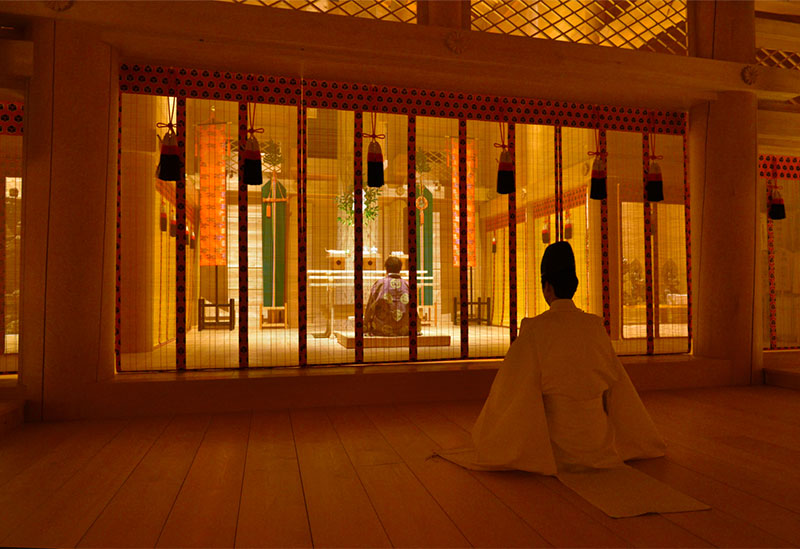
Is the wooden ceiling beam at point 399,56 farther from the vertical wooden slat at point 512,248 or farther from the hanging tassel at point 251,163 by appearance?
the hanging tassel at point 251,163

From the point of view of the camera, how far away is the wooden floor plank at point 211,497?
1736 mm

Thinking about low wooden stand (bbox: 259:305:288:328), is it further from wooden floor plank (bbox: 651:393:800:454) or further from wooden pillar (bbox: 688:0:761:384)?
wooden pillar (bbox: 688:0:761:384)

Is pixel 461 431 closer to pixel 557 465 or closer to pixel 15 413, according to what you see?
pixel 557 465

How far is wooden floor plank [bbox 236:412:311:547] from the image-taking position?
1733 millimetres

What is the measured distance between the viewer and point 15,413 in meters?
3.14

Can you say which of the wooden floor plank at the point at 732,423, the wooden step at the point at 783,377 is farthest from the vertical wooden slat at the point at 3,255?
the wooden step at the point at 783,377

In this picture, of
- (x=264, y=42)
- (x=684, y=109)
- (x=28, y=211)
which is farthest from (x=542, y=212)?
(x=28, y=211)

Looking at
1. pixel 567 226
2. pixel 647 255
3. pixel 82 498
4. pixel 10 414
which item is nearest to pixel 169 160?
pixel 10 414

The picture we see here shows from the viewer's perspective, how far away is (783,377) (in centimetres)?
447

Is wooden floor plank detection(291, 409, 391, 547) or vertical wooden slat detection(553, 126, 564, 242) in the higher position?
vertical wooden slat detection(553, 126, 564, 242)

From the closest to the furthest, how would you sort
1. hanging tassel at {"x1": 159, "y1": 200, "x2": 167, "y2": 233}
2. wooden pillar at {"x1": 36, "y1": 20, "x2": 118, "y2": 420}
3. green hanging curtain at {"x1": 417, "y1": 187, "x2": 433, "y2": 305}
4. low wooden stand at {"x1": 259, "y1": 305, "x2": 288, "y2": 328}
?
wooden pillar at {"x1": 36, "y1": 20, "x2": 118, "y2": 420}
green hanging curtain at {"x1": 417, "y1": 187, "x2": 433, "y2": 305}
hanging tassel at {"x1": 159, "y1": 200, "x2": 167, "y2": 233}
low wooden stand at {"x1": 259, "y1": 305, "x2": 288, "y2": 328}

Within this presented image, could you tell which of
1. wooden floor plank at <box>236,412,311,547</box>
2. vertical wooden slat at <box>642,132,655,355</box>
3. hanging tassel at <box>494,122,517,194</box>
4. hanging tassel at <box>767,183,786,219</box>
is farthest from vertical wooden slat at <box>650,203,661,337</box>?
wooden floor plank at <box>236,412,311,547</box>

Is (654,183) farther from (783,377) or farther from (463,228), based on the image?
(783,377)

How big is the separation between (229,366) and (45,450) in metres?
1.55
